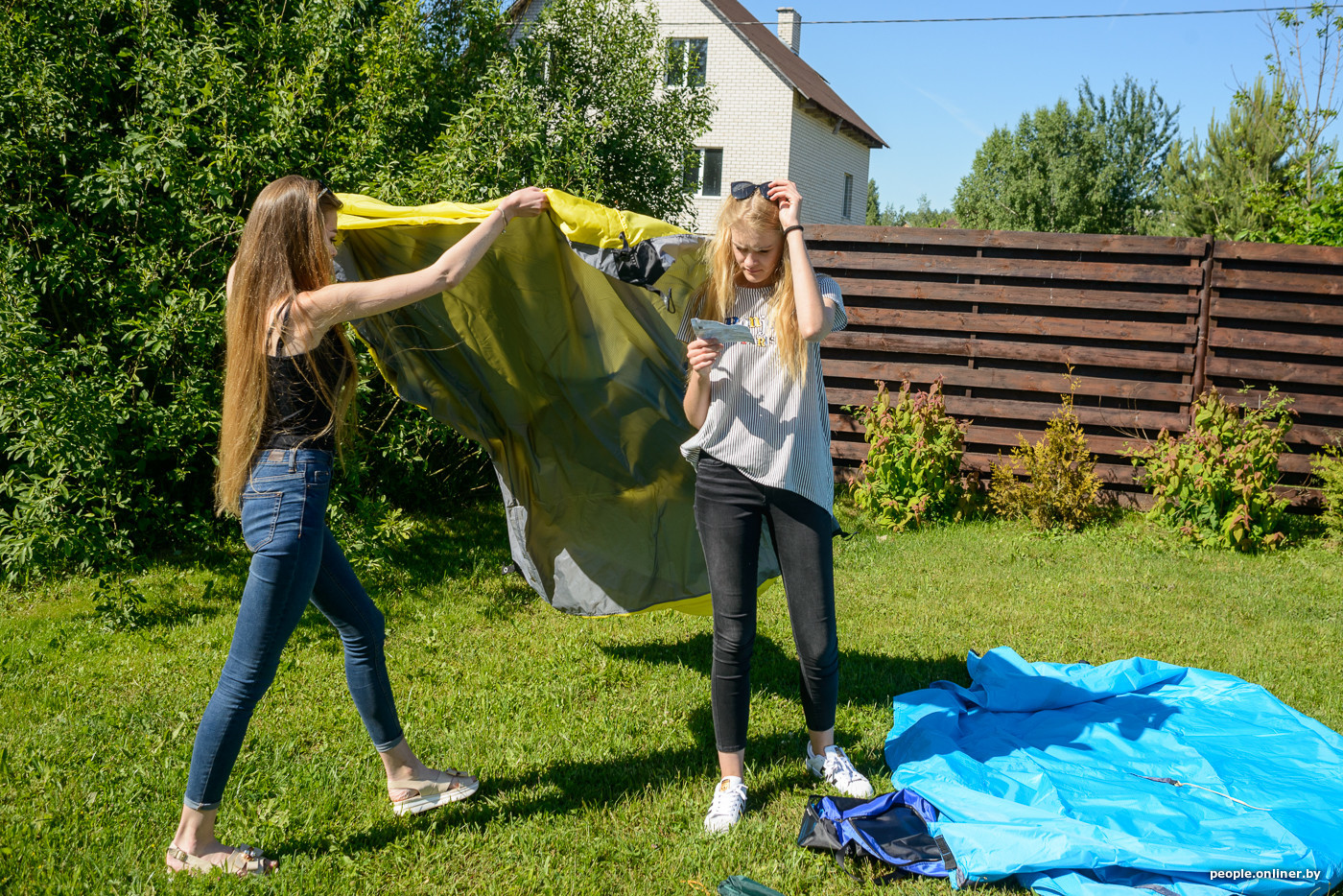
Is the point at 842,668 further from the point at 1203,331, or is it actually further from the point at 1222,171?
the point at 1222,171

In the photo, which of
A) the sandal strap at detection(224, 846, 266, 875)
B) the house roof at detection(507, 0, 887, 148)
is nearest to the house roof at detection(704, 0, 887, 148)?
the house roof at detection(507, 0, 887, 148)

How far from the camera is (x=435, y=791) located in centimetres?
323

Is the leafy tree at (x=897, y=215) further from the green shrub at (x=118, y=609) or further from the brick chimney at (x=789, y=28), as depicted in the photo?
the green shrub at (x=118, y=609)

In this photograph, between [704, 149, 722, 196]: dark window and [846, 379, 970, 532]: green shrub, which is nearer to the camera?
[846, 379, 970, 532]: green shrub

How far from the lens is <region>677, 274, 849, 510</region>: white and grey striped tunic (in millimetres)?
3086

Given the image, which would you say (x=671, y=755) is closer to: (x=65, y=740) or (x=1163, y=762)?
(x=1163, y=762)

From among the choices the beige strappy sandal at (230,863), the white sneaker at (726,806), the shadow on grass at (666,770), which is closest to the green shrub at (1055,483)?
the shadow on grass at (666,770)

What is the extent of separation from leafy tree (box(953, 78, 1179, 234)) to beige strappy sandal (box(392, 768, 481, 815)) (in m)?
39.3

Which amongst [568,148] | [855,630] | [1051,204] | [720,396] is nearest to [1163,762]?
[855,630]

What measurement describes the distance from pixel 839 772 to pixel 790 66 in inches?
1133

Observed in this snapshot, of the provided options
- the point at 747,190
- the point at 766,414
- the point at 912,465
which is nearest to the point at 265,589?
the point at 766,414

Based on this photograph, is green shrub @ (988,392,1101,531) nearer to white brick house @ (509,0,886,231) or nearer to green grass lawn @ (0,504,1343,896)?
green grass lawn @ (0,504,1343,896)

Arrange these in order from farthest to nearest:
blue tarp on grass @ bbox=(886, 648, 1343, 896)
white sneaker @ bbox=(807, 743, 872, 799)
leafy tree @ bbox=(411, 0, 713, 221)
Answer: leafy tree @ bbox=(411, 0, 713, 221) → white sneaker @ bbox=(807, 743, 872, 799) → blue tarp on grass @ bbox=(886, 648, 1343, 896)

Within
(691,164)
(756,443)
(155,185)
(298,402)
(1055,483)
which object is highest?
(691,164)
